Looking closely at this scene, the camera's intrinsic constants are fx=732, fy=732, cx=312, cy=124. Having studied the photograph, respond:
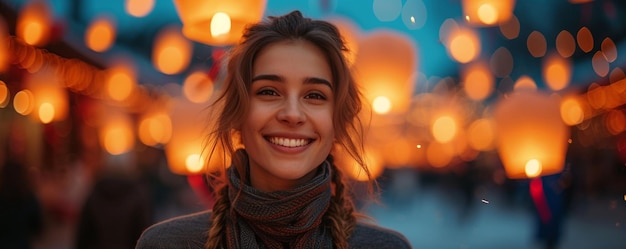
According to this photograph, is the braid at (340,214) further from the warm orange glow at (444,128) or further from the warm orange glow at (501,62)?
the warm orange glow at (444,128)

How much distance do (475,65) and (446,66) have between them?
418cm

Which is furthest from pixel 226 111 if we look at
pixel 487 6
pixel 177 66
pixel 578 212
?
pixel 578 212

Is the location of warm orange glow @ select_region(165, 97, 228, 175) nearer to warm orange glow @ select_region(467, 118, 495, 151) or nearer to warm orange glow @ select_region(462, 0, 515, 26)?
warm orange glow @ select_region(462, 0, 515, 26)

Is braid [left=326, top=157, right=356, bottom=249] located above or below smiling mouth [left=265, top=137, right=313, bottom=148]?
below

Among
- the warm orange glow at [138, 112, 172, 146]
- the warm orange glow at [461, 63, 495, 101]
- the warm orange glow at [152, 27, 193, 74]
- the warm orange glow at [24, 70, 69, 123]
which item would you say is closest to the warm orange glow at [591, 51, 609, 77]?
the warm orange glow at [461, 63, 495, 101]

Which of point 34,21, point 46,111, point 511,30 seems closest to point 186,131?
point 34,21

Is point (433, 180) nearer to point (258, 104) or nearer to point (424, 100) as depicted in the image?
point (424, 100)

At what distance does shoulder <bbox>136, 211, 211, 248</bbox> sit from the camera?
182 centimetres

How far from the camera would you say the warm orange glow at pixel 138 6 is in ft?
15.9

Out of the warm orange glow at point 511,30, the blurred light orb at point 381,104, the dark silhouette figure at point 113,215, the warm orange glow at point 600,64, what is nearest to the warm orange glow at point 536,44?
the warm orange glow at point 511,30

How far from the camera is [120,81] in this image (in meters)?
8.27

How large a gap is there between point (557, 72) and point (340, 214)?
4241 millimetres

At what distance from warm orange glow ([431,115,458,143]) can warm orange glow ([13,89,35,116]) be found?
506 cm

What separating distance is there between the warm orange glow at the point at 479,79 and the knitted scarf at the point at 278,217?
5074 mm
